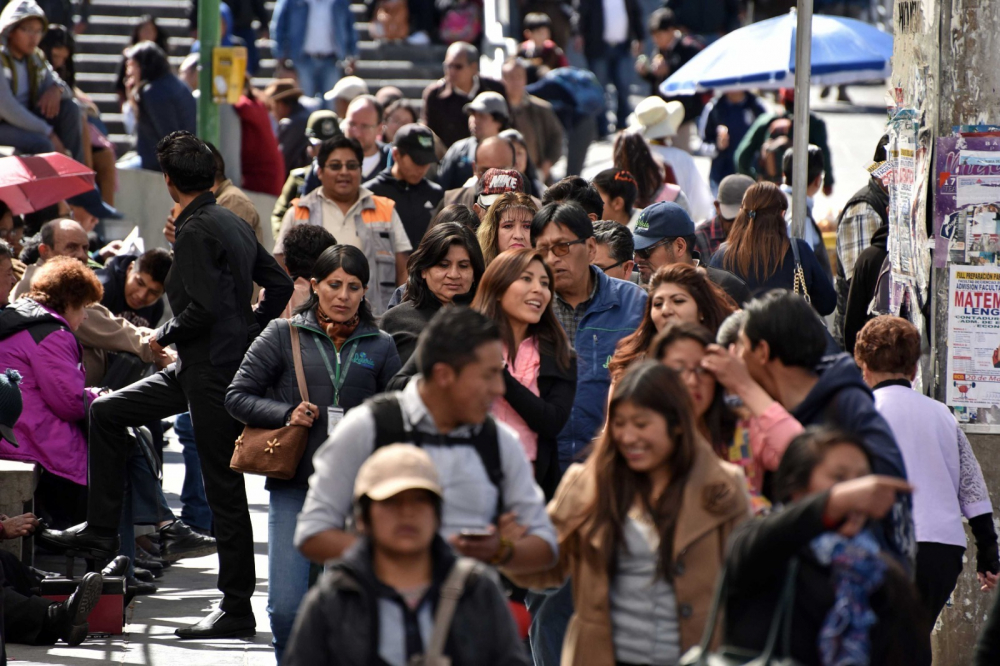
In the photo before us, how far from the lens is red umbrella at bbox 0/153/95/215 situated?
31.9 ft

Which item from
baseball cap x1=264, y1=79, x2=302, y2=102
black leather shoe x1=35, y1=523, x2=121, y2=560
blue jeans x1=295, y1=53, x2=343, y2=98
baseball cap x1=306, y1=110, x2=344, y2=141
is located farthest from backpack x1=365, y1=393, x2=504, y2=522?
blue jeans x1=295, y1=53, x2=343, y2=98

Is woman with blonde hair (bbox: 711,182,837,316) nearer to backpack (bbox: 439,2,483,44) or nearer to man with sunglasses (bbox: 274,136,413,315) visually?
man with sunglasses (bbox: 274,136,413,315)

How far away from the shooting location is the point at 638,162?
959 cm

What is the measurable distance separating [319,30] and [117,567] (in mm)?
11250

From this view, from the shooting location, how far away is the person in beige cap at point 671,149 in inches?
454

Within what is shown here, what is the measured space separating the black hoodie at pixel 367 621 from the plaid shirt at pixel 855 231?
535 cm

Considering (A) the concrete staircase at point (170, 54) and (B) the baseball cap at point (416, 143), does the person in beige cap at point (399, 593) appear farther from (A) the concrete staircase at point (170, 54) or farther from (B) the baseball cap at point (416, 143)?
(A) the concrete staircase at point (170, 54)

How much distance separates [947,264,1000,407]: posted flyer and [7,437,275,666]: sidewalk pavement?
126 inches

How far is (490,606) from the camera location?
12.0 ft

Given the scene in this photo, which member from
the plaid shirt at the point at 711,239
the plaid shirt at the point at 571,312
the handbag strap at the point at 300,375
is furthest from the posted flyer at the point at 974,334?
the plaid shirt at the point at 711,239

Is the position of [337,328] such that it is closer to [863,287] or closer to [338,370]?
[338,370]

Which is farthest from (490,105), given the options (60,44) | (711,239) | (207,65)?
(60,44)

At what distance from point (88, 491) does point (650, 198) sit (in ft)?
13.3

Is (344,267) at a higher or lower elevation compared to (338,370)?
higher
